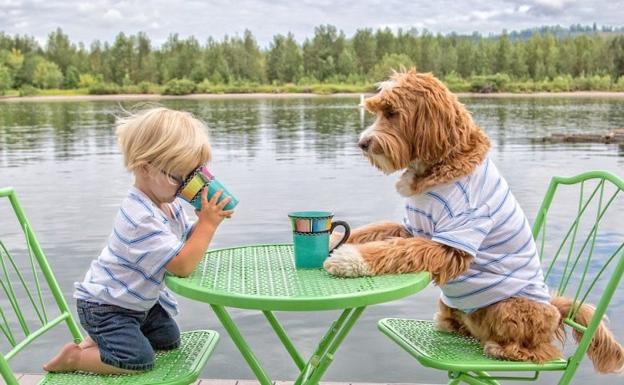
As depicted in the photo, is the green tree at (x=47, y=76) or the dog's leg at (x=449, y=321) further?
the green tree at (x=47, y=76)

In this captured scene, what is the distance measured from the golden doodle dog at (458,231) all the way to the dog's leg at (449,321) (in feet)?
0.49

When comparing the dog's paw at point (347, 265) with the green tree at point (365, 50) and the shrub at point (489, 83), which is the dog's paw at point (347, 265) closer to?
the shrub at point (489, 83)

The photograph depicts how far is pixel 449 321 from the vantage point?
287 cm

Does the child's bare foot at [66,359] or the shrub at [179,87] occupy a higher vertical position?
the child's bare foot at [66,359]

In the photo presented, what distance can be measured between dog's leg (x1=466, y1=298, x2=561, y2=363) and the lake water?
33.1 inches

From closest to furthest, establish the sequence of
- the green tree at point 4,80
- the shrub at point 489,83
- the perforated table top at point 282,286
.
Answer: the perforated table top at point 282,286 → the shrub at point 489,83 → the green tree at point 4,80

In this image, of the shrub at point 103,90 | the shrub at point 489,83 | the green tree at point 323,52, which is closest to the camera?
the shrub at point 489,83

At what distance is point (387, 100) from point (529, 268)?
76cm

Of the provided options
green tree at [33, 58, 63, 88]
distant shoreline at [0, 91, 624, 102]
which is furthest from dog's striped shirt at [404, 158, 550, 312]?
green tree at [33, 58, 63, 88]

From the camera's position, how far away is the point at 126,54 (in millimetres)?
89812

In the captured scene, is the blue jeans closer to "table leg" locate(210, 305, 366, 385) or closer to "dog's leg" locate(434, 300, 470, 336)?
"table leg" locate(210, 305, 366, 385)

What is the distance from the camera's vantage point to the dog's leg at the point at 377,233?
271 centimetres

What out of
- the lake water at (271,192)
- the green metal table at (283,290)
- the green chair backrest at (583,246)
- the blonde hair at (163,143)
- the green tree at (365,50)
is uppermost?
the green tree at (365,50)

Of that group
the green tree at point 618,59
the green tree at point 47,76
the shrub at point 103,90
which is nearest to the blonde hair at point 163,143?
the shrub at point 103,90
